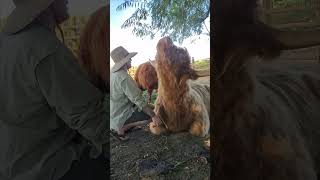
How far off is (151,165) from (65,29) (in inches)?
43.8

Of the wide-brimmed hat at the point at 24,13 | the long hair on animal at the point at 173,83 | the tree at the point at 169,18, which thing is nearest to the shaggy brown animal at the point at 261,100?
the tree at the point at 169,18

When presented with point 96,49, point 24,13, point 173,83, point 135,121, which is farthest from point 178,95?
point 24,13

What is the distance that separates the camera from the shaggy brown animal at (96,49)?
3426mm

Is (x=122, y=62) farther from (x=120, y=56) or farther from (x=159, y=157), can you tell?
(x=159, y=157)

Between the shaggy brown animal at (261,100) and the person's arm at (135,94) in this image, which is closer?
the shaggy brown animal at (261,100)

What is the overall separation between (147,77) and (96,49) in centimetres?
42

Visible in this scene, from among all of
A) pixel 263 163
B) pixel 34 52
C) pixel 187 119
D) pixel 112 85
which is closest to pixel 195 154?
pixel 187 119

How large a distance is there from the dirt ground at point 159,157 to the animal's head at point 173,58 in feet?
0.43

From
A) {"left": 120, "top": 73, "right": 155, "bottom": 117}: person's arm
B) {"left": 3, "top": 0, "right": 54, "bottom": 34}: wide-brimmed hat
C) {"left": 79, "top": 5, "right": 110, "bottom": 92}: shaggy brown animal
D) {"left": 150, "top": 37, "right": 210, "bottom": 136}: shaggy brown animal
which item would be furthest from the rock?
{"left": 3, "top": 0, "right": 54, "bottom": 34}: wide-brimmed hat

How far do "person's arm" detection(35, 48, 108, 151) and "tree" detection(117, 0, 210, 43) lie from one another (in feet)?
1.53

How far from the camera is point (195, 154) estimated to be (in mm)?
3301

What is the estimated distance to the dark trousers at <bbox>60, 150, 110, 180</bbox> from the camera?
3.41 meters

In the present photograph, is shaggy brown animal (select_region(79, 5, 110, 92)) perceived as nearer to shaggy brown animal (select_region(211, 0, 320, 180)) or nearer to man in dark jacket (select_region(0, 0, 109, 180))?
man in dark jacket (select_region(0, 0, 109, 180))

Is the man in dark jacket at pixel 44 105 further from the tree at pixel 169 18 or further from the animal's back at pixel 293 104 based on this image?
the animal's back at pixel 293 104
